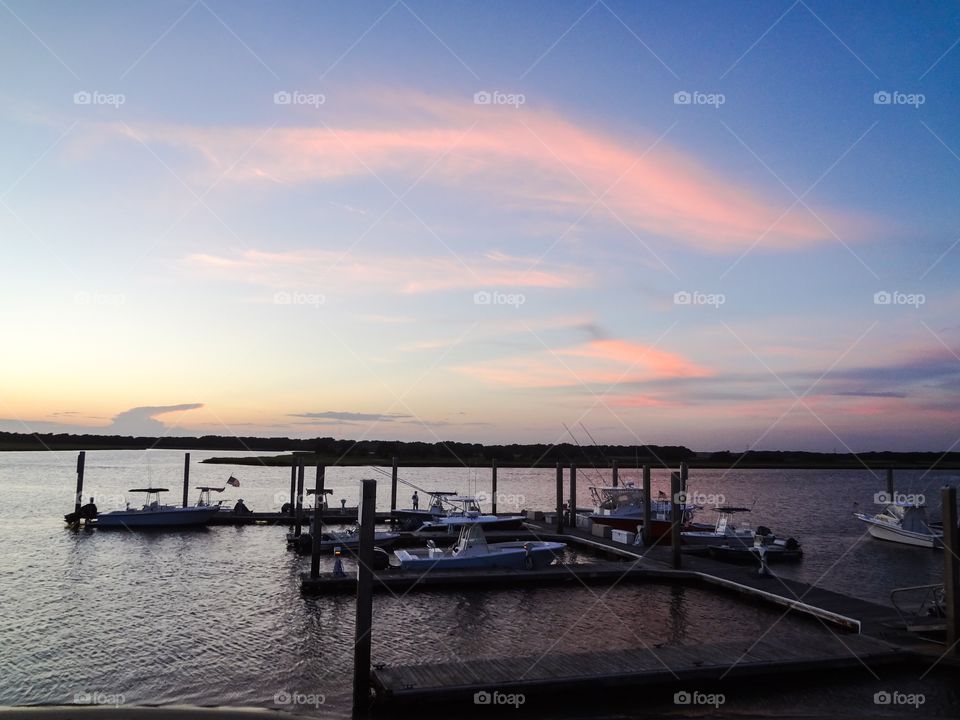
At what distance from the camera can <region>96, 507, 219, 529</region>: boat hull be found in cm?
4303

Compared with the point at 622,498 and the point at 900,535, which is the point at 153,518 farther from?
the point at 900,535

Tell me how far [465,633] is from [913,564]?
2770cm

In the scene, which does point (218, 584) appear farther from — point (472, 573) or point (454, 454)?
point (454, 454)

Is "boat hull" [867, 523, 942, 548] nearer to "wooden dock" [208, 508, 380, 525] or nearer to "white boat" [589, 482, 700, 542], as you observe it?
"white boat" [589, 482, 700, 542]

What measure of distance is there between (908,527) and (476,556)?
2916 centimetres

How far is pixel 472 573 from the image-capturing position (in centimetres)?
2661

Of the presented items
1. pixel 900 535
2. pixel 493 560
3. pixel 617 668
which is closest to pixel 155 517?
pixel 493 560

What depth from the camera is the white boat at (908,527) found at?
4166 cm

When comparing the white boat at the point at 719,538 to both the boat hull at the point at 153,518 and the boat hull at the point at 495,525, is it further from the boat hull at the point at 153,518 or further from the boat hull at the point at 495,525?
the boat hull at the point at 153,518

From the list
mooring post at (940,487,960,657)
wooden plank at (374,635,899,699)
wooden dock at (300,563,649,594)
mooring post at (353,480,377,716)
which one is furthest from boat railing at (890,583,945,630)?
mooring post at (353,480,377,716)

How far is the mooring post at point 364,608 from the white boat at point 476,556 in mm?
13438

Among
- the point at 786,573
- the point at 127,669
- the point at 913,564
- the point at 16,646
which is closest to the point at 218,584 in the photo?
the point at 16,646

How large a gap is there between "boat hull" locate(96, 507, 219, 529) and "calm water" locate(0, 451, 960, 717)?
3945 mm

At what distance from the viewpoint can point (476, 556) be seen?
28.2 metres
